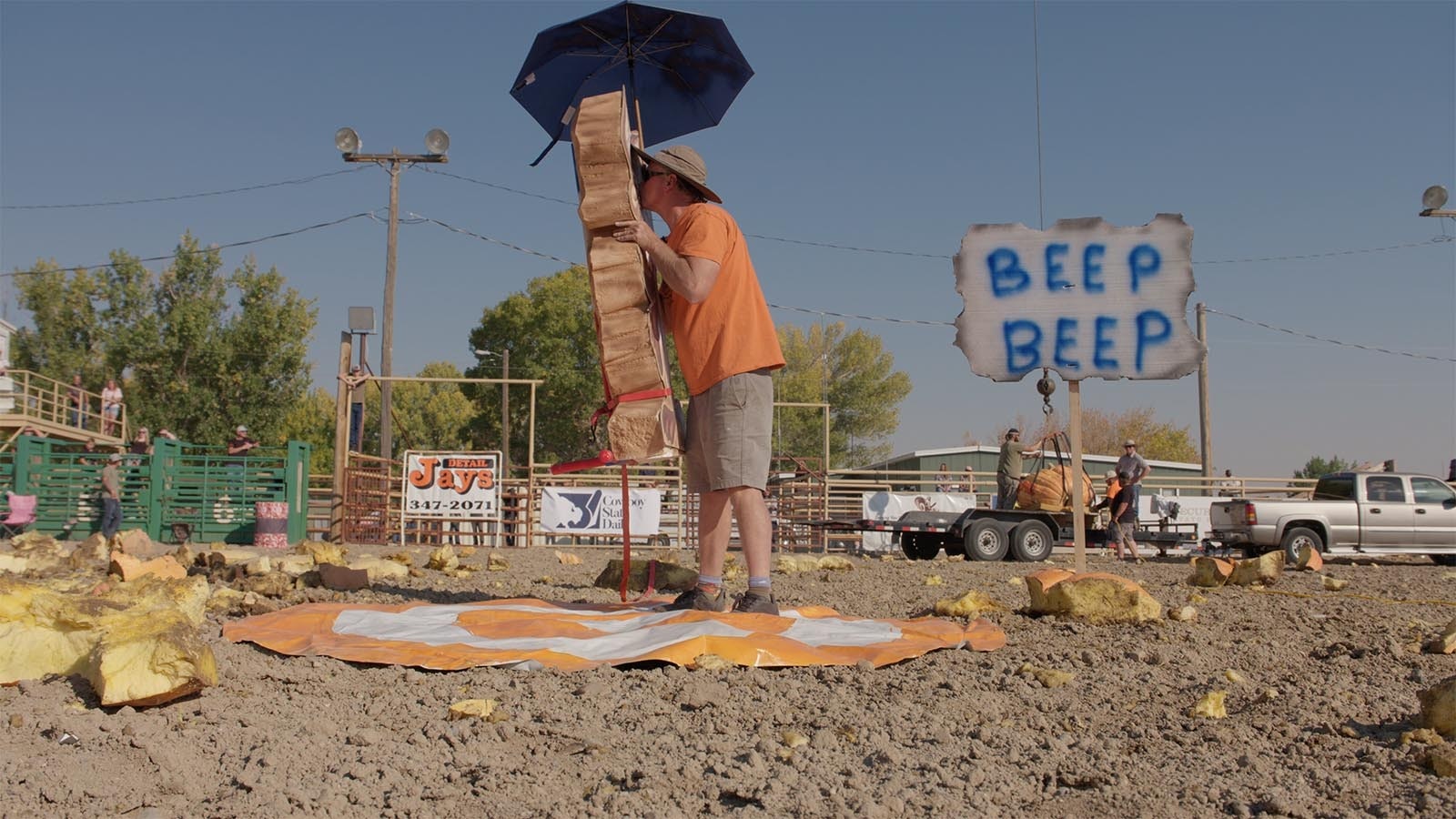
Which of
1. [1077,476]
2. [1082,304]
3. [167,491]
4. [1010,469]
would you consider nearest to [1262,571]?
[1077,476]

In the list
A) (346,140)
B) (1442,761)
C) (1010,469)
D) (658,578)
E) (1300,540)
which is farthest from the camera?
(346,140)

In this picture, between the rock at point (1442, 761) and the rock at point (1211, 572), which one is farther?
the rock at point (1211, 572)

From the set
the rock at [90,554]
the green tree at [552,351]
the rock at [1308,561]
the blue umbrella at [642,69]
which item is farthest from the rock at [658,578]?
the green tree at [552,351]

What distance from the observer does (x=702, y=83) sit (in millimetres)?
5703

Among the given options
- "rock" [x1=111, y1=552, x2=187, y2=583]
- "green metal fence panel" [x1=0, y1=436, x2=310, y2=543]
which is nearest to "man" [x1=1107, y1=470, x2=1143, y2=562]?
"rock" [x1=111, y1=552, x2=187, y2=583]

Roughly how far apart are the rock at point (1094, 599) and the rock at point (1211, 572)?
85.3 inches

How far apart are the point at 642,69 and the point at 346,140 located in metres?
20.9

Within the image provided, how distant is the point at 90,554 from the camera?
24.5 feet

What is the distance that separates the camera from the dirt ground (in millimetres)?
2199

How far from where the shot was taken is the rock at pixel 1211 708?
9.30 ft

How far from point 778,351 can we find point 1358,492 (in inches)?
548

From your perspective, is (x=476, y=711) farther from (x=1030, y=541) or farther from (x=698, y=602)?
(x=1030, y=541)

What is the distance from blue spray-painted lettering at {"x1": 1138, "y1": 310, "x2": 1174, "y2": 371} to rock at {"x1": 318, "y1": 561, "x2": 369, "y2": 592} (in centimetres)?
478

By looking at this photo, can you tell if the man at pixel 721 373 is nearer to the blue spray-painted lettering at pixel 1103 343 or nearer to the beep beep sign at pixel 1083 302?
the beep beep sign at pixel 1083 302
